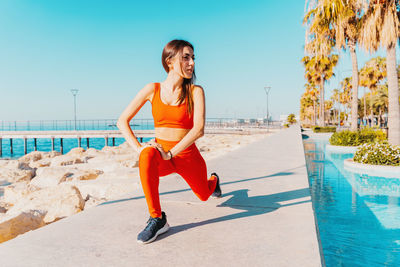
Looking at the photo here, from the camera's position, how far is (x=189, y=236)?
2273mm

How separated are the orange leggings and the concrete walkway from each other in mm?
261

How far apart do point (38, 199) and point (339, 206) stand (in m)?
4.95

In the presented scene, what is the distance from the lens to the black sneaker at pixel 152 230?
2.13m

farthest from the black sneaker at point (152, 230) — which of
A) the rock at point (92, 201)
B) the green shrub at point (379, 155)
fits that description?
the green shrub at point (379, 155)

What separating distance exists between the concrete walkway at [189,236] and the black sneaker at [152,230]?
0.05m

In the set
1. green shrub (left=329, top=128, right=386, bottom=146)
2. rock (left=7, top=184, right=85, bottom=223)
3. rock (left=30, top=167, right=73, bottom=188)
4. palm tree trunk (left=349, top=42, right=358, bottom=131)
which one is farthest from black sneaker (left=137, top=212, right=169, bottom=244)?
palm tree trunk (left=349, top=42, right=358, bottom=131)

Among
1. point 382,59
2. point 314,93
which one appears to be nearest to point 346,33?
point 382,59

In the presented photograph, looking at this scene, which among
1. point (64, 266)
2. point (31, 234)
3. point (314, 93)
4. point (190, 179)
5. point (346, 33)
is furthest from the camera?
point (314, 93)

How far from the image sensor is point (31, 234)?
7.92ft

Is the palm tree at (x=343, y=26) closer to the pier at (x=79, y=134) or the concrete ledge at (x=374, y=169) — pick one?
the concrete ledge at (x=374, y=169)

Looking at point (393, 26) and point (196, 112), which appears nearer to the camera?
point (196, 112)

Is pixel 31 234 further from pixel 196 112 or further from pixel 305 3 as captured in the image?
pixel 305 3

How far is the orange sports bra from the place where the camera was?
2449mm

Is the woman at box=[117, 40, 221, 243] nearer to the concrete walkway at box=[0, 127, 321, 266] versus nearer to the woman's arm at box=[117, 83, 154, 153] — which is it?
the woman's arm at box=[117, 83, 154, 153]
